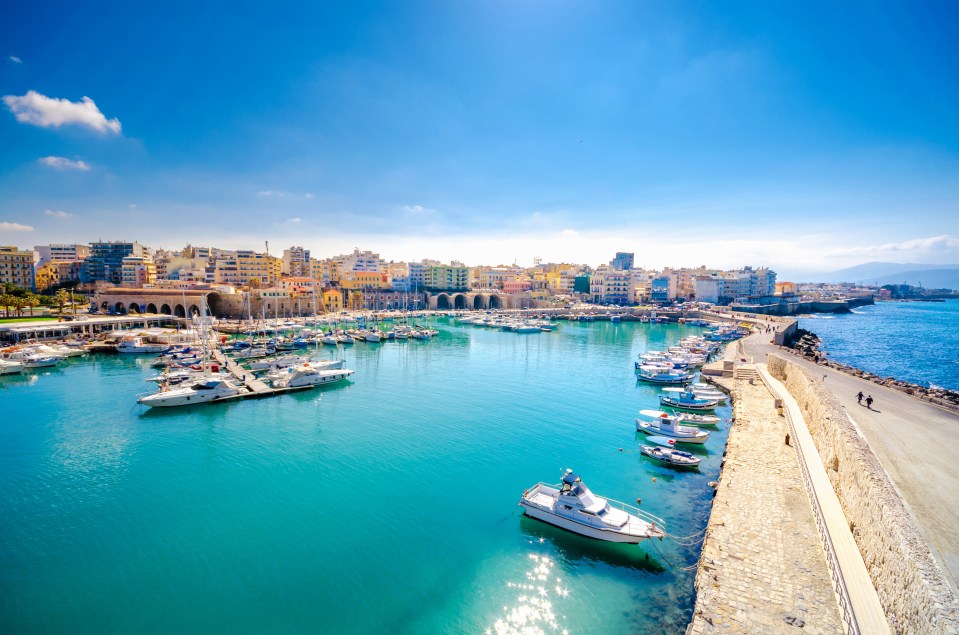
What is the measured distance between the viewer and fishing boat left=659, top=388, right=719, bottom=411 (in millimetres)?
29438

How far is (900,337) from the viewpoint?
72125mm

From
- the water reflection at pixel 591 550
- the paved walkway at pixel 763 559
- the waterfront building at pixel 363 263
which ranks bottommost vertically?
the water reflection at pixel 591 550

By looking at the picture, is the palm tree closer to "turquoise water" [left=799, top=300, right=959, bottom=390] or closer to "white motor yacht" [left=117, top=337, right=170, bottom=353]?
"white motor yacht" [left=117, top=337, right=170, bottom=353]

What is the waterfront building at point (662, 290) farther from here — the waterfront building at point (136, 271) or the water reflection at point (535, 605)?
the waterfront building at point (136, 271)

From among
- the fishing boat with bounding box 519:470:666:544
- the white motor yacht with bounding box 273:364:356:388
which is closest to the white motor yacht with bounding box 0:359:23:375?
the white motor yacht with bounding box 273:364:356:388

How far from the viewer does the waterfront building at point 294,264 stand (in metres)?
122

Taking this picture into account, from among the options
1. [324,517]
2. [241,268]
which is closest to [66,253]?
[241,268]

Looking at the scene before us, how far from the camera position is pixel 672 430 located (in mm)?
23641

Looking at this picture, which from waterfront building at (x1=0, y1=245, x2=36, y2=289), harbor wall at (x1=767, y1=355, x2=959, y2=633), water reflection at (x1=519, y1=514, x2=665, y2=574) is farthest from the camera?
waterfront building at (x1=0, y1=245, x2=36, y2=289)

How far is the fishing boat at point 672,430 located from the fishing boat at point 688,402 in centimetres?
556

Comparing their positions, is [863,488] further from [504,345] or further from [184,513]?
[504,345]

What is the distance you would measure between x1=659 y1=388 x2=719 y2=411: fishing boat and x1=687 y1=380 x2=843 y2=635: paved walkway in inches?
442

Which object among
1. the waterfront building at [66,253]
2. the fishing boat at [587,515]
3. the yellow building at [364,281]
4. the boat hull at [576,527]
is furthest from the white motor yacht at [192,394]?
the waterfront building at [66,253]

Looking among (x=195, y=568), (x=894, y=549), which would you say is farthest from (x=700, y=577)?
(x=195, y=568)
